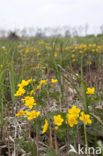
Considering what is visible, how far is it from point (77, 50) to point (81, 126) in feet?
8.15

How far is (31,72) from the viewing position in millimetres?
1955

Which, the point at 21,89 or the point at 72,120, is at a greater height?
the point at 21,89

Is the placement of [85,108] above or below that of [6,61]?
below

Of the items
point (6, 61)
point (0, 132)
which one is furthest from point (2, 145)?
point (6, 61)

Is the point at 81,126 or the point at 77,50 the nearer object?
the point at 81,126

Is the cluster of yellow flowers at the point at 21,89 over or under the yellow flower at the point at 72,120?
over

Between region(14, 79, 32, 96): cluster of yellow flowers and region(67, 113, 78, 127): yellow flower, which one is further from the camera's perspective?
region(14, 79, 32, 96): cluster of yellow flowers

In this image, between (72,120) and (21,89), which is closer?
(72,120)

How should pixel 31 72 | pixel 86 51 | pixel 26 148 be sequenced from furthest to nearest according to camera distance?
1. pixel 86 51
2. pixel 31 72
3. pixel 26 148

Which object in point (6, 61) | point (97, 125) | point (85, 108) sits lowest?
point (97, 125)

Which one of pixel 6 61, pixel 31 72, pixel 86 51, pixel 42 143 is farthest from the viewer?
pixel 86 51

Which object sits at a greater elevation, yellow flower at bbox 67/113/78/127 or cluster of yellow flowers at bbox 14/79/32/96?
cluster of yellow flowers at bbox 14/79/32/96

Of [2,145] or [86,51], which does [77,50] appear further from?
[2,145]

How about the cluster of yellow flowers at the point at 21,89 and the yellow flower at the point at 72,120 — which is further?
the cluster of yellow flowers at the point at 21,89
